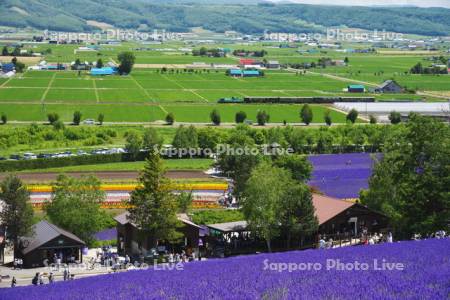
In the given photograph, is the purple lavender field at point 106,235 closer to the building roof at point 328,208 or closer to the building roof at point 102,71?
the building roof at point 328,208

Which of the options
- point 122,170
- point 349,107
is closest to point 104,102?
point 349,107

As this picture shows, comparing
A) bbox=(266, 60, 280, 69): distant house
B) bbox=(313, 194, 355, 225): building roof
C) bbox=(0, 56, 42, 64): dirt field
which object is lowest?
bbox=(266, 60, 280, 69): distant house

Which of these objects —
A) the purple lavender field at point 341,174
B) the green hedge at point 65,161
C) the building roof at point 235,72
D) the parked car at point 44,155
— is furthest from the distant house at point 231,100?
the parked car at point 44,155

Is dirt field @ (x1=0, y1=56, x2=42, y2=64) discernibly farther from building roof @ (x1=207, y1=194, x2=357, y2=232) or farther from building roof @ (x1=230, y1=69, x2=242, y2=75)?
building roof @ (x1=207, y1=194, x2=357, y2=232)

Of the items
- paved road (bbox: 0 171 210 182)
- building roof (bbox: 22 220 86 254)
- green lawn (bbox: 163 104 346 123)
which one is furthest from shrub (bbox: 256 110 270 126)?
building roof (bbox: 22 220 86 254)

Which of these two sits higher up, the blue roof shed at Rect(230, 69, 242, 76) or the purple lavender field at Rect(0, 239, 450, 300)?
the purple lavender field at Rect(0, 239, 450, 300)
